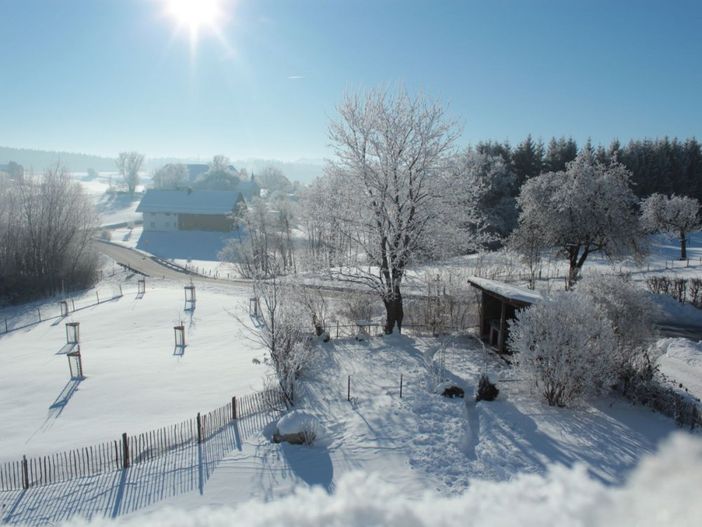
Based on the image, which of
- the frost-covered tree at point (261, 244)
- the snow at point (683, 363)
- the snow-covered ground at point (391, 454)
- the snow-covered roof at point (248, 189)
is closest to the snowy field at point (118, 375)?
the snow-covered ground at point (391, 454)

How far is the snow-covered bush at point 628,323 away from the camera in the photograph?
13.3 m

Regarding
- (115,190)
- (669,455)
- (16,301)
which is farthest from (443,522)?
(115,190)

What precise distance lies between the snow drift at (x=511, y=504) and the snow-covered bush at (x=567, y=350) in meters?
2.34

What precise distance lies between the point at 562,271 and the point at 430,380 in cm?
2687

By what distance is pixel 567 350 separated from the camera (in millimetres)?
11500

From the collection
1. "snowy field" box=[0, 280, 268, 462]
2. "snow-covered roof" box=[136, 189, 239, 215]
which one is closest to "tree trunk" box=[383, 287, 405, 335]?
"snowy field" box=[0, 280, 268, 462]

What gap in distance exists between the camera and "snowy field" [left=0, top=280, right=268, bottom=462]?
13531mm

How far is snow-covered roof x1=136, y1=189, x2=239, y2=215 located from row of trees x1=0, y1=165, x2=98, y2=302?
2317 cm

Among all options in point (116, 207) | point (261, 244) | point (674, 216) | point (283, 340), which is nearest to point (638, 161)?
point (674, 216)

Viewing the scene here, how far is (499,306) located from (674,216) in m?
31.4

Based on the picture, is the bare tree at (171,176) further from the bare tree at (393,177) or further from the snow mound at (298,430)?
the snow mound at (298,430)

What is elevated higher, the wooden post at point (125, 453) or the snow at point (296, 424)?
the snow at point (296, 424)

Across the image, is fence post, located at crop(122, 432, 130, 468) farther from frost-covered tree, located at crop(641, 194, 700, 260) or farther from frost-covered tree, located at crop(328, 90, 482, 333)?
frost-covered tree, located at crop(641, 194, 700, 260)

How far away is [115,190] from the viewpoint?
401 ft
